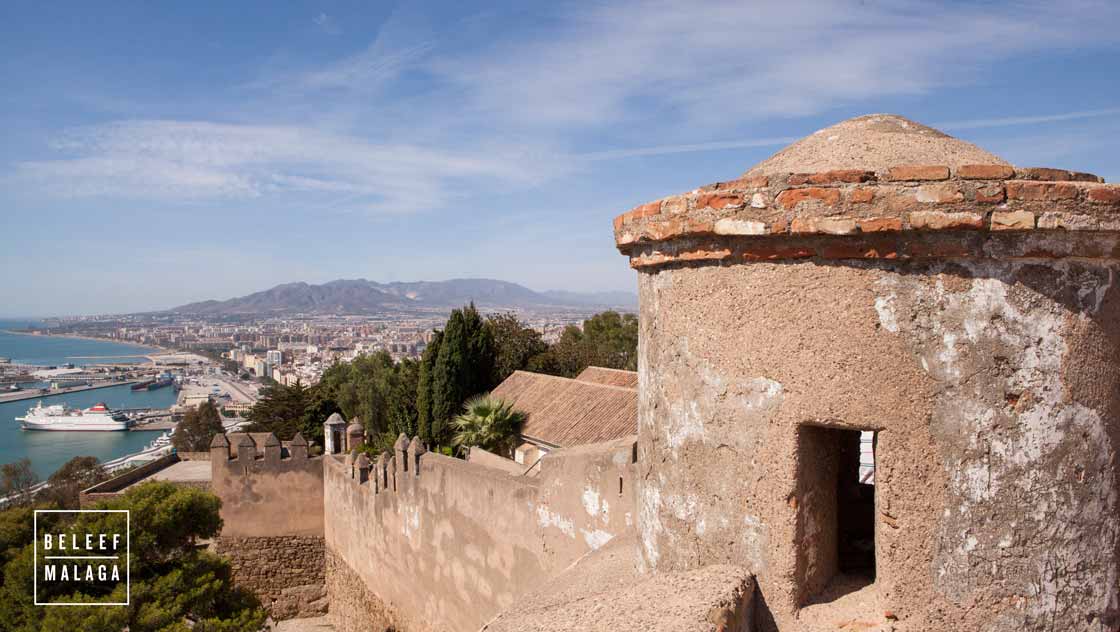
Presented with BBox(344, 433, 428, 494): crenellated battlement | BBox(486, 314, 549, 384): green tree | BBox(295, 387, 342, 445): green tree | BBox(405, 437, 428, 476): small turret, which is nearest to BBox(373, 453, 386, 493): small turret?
BBox(344, 433, 428, 494): crenellated battlement

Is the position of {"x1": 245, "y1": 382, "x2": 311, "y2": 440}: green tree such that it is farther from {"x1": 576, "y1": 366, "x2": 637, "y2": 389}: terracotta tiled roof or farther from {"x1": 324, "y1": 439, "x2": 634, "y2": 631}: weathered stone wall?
{"x1": 324, "y1": 439, "x2": 634, "y2": 631}: weathered stone wall

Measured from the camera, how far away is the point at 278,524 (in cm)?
1781

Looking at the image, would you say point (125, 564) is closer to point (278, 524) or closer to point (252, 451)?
point (252, 451)

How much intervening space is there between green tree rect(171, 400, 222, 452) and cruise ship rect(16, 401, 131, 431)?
46621mm

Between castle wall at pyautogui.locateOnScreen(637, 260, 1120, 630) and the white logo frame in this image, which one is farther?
the white logo frame

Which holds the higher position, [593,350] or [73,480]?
[593,350]

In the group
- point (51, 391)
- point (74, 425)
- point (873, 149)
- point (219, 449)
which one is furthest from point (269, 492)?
point (51, 391)

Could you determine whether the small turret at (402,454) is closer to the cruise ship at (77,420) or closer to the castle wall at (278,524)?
the castle wall at (278,524)

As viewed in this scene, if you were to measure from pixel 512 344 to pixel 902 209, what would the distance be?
35798 mm

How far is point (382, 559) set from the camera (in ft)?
46.6

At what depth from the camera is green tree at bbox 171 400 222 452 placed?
2185 inches

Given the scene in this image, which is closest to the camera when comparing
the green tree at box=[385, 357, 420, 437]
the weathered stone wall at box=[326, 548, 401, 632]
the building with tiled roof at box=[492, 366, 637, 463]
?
the weathered stone wall at box=[326, 548, 401, 632]

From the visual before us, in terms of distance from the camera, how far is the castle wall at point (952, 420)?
2830mm

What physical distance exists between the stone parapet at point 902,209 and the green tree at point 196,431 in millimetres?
57992
